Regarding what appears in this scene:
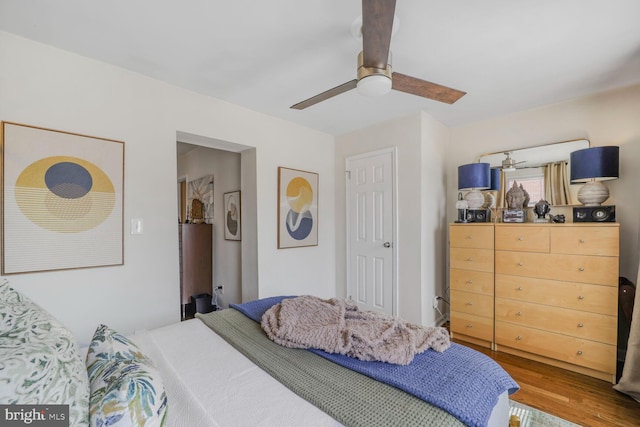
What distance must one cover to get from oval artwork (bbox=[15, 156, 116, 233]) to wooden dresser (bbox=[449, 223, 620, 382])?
3.00 m

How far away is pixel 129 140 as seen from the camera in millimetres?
2088

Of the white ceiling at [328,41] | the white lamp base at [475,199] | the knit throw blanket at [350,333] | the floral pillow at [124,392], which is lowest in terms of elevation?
the knit throw blanket at [350,333]

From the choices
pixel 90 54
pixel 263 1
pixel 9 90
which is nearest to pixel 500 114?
pixel 263 1

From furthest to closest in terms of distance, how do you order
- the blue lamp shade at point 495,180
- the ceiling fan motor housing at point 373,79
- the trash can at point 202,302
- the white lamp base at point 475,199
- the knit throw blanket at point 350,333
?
the trash can at point 202,302 < the blue lamp shade at point 495,180 < the white lamp base at point 475,199 < the ceiling fan motor housing at point 373,79 < the knit throw blanket at point 350,333

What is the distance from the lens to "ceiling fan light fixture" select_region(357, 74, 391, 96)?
137 cm

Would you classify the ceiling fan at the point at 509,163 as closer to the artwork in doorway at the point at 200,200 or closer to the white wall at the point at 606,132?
the white wall at the point at 606,132

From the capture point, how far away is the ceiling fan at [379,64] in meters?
1.09

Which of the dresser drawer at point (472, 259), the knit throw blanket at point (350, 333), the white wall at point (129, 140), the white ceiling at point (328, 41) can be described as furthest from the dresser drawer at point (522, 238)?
the white wall at point (129, 140)

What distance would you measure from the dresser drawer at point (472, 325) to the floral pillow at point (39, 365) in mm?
2901

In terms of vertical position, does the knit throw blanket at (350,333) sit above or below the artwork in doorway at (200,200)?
below

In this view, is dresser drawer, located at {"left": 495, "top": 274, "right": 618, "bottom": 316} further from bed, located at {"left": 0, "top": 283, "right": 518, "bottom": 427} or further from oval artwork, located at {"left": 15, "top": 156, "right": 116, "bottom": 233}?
oval artwork, located at {"left": 15, "top": 156, "right": 116, "bottom": 233}

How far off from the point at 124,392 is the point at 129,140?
6.33ft

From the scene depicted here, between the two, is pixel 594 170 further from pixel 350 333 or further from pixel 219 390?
pixel 219 390

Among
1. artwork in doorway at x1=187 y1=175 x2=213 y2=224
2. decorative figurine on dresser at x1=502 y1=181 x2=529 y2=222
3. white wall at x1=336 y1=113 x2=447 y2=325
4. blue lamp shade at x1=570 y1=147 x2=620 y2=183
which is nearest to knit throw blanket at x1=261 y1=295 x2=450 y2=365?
white wall at x1=336 y1=113 x2=447 y2=325
